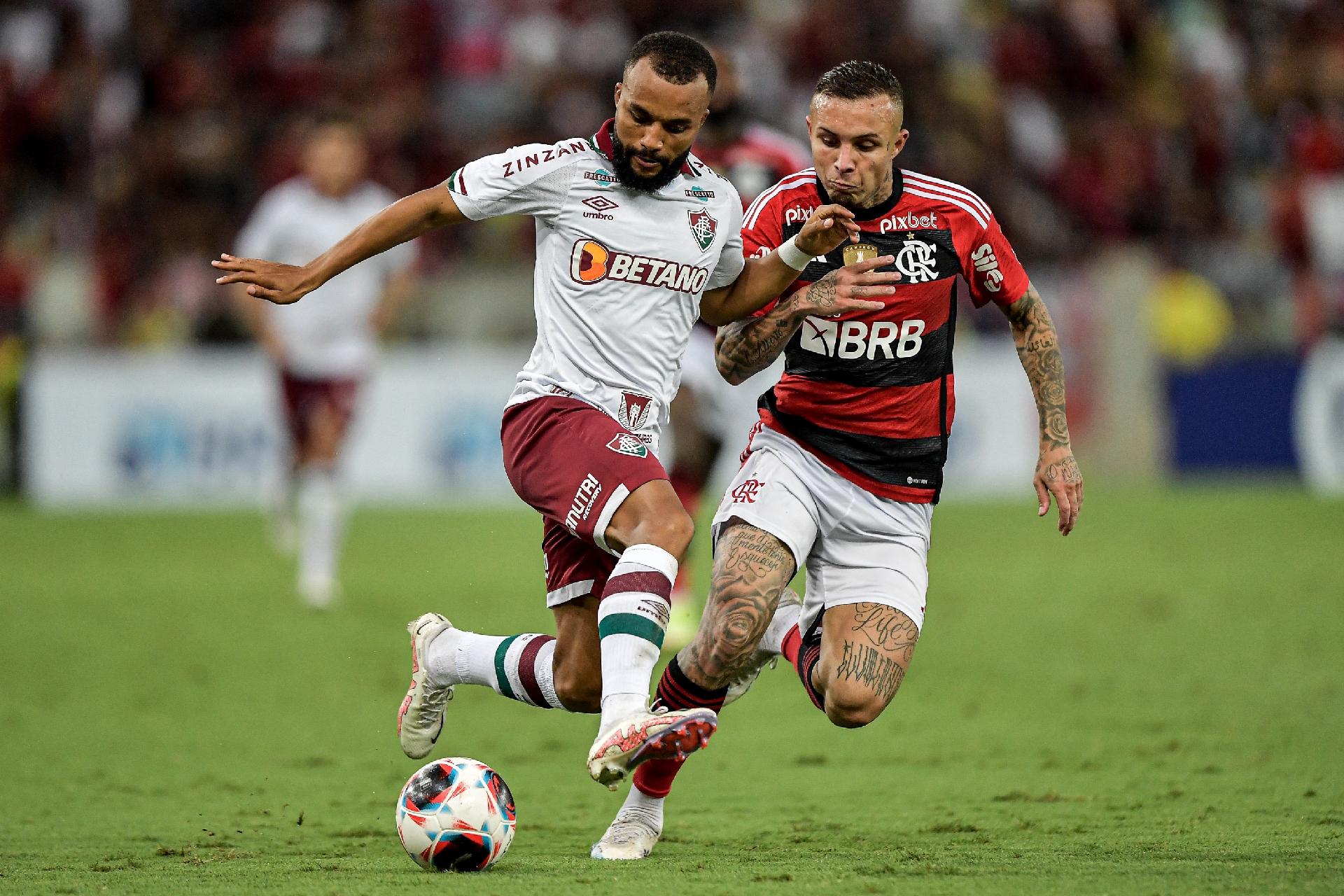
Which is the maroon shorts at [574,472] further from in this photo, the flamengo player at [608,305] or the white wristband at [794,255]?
the white wristband at [794,255]

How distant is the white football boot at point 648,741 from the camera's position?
421cm

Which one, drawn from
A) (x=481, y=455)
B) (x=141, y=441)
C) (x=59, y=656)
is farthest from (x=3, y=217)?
(x=59, y=656)

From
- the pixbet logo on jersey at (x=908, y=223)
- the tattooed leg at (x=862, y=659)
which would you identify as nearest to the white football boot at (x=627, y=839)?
the tattooed leg at (x=862, y=659)

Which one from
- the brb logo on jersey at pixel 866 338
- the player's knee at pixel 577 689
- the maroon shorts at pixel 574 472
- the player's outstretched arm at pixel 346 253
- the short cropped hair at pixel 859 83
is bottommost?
the player's knee at pixel 577 689

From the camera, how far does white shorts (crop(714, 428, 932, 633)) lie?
A: 5.45 meters

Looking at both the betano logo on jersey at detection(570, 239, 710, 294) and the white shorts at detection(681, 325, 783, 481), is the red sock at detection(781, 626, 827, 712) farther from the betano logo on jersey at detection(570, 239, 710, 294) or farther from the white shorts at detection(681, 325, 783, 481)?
the white shorts at detection(681, 325, 783, 481)

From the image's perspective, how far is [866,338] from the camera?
545cm

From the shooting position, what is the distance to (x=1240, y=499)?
51.4ft

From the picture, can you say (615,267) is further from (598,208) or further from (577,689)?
→ (577,689)

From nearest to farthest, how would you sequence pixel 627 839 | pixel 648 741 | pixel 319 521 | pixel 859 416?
1. pixel 648 741
2. pixel 627 839
3. pixel 859 416
4. pixel 319 521

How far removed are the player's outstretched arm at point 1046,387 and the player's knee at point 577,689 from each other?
1.52m

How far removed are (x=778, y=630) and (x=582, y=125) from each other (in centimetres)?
1344

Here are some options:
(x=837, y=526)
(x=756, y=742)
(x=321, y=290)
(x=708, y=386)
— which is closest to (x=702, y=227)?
(x=837, y=526)

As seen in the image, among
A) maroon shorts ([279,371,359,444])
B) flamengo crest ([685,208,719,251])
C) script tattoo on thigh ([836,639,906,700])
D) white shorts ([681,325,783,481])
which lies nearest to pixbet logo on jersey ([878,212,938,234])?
flamengo crest ([685,208,719,251])
